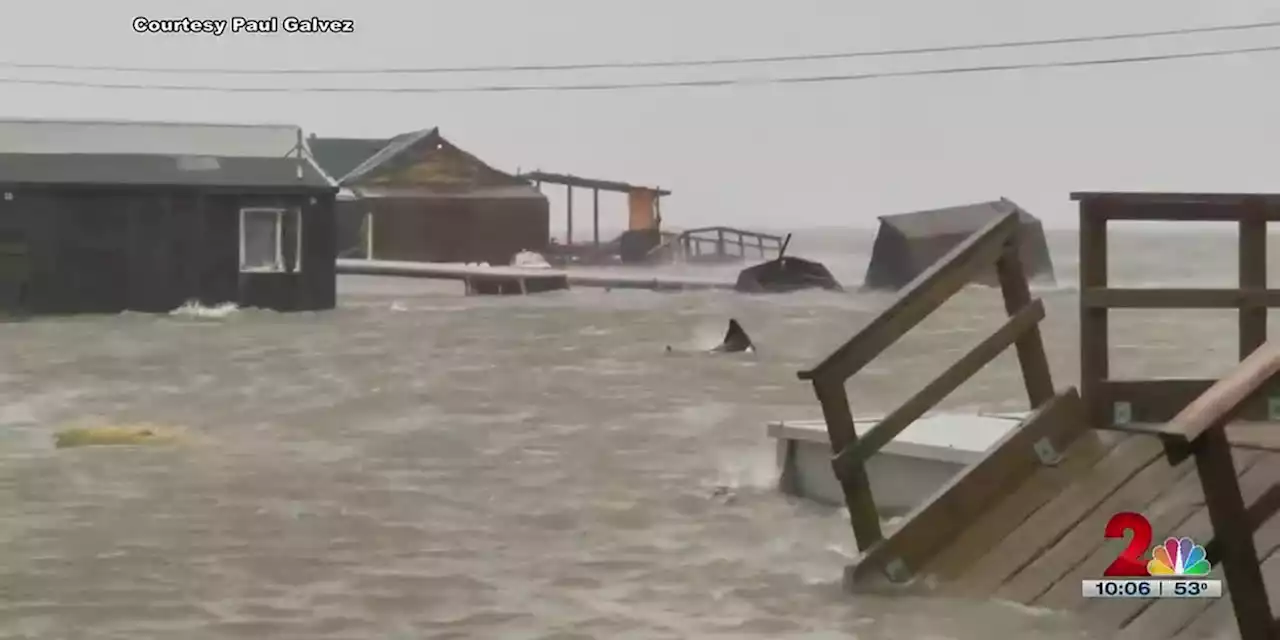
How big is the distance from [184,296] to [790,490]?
48.3 feet

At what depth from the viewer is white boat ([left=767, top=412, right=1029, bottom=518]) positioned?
6168 mm

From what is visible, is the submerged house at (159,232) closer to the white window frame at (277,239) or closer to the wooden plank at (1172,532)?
the white window frame at (277,239)

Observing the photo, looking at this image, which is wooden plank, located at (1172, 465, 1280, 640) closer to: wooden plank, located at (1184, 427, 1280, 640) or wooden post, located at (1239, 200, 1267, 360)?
wooden plank, located at (1184, 427, 1280, 640)

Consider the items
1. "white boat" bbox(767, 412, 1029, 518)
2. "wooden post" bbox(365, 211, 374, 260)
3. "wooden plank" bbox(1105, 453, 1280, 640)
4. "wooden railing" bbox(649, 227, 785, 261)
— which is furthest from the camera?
"wooden railing" bbox(649, 227, 785, 261)

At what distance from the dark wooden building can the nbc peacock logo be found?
92.2ft

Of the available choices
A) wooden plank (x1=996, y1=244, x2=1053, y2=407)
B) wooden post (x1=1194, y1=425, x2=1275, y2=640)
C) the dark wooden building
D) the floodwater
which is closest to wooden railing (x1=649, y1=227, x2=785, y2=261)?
the dark wooden building

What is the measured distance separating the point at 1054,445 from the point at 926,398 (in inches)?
16.4

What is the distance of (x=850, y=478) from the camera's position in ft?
17.2

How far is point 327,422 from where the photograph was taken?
1073 cm

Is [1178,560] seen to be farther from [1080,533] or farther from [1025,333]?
[1025,333]

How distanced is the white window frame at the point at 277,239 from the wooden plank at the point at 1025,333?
54.1ft

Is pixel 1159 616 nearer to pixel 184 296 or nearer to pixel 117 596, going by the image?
pixel 117 596

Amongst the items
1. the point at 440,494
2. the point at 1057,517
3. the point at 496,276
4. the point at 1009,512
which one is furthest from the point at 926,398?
the point at 496,276

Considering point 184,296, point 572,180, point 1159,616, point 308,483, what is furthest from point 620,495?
point 572,180
